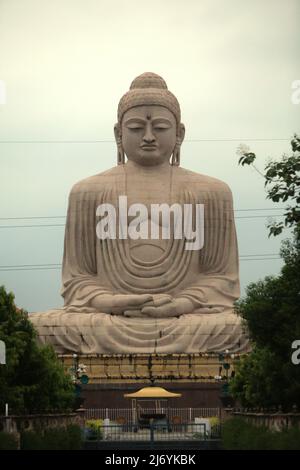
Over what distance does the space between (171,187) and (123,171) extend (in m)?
1.06

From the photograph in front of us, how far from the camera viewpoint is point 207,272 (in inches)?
1417

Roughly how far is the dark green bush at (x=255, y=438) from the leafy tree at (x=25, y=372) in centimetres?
384

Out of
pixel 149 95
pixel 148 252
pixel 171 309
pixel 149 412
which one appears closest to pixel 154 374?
pixel 149 412

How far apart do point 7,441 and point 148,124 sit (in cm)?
1418

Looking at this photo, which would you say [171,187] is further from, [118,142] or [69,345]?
[69,345]

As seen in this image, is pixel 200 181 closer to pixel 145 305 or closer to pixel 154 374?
pixel 145 305

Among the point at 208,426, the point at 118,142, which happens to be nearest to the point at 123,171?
the point at 118,142

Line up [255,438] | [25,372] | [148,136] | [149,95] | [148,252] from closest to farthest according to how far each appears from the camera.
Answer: [255,438] → [25,372] → [148,252] → [148,136] → [149,95]

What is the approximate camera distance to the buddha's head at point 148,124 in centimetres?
3578

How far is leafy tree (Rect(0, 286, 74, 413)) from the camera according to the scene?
27328 mm

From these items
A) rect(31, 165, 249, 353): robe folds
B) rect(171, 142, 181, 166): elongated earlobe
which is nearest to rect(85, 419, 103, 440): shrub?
rect(31, 165, 249, 353): robe folds

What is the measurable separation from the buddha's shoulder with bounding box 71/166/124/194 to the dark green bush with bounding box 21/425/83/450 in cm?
1238

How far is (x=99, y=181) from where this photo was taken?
119 ft

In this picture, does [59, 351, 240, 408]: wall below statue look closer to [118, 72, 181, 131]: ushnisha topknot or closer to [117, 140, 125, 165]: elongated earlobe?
[117, 140, 125, 165]: elongated earlobe
